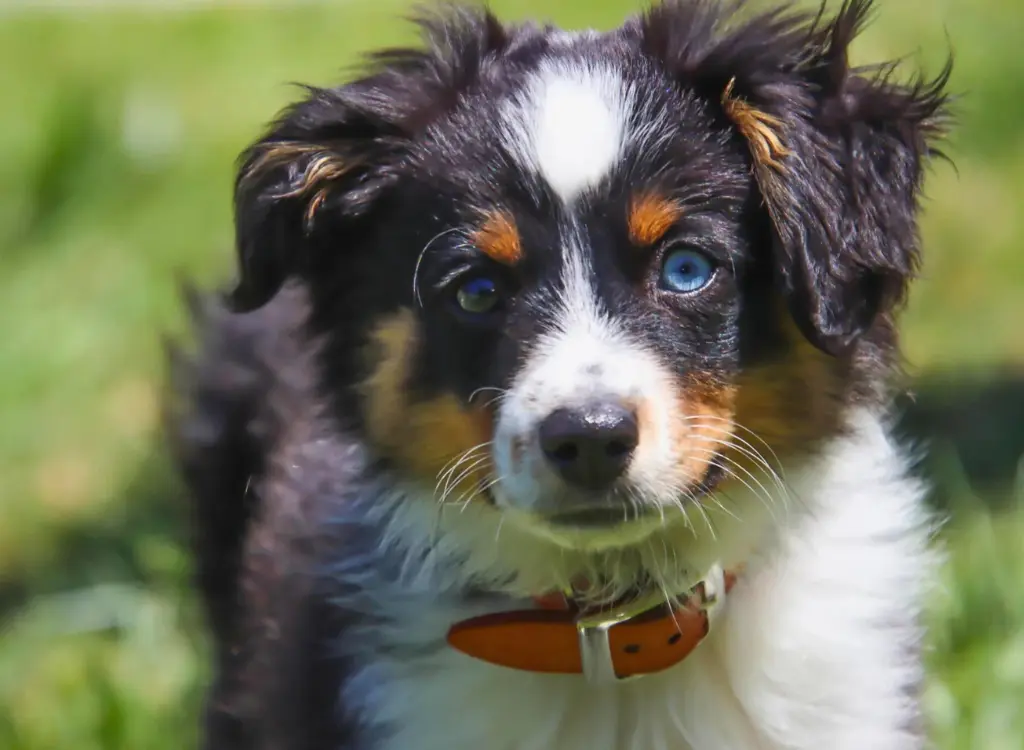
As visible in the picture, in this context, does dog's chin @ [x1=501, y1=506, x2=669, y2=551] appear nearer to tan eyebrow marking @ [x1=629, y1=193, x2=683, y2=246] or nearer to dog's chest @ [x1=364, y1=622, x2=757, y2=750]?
dog's chest @ [x1=364, y1=622, x2=757, y2=750]

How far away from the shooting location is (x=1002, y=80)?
8531 mm

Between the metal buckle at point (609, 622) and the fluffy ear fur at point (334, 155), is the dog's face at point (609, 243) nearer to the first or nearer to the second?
the fluffy ear fur at point (334, 155)

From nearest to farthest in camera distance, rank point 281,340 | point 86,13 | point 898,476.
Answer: point 898,476, point 281,340, point 86,13

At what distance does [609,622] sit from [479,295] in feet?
2.40

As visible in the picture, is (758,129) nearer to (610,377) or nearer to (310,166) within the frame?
(610,377)

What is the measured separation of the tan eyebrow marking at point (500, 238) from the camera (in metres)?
3.30

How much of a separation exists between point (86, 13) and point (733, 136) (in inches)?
341

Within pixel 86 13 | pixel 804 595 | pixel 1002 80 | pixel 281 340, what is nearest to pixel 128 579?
pixel 281 340

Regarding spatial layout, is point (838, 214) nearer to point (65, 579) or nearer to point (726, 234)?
point (726, 234)

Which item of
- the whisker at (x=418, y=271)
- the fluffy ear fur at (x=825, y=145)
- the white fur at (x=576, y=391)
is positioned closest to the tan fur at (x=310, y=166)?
the whisker at (x=418, y=271)

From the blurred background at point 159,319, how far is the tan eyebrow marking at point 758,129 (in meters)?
0.78

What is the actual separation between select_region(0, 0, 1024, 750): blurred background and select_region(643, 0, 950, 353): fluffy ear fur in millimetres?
590

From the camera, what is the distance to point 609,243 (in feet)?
10.7

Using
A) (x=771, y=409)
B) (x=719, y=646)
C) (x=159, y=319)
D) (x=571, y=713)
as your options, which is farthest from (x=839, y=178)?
(x=159, y=319)
